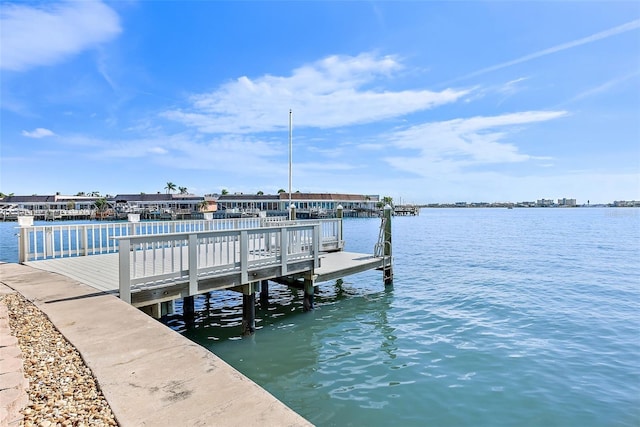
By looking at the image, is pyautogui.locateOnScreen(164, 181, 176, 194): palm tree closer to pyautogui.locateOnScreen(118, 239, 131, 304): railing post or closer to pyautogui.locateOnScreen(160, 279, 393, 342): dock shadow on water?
pyautogui.locateOnScreen(160, 279, 393, 342): dock shadow on water

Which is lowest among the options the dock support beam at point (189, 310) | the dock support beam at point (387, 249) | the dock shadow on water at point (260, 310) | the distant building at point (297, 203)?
the dock shadow on water at point (260, 310)

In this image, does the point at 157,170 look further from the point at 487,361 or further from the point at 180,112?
the point at 487,361

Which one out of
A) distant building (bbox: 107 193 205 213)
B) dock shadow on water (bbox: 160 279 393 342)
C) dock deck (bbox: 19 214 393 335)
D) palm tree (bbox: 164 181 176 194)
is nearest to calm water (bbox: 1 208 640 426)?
dock shadow on water (bbox: 160 279 393 342)

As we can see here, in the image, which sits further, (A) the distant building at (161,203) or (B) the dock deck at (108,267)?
(A) the distant building at (161,203)

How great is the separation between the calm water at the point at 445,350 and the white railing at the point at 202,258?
167 cm

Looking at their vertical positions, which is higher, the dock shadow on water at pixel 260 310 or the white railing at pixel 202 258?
the white railing at pixel 202 258

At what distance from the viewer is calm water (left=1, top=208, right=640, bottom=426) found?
5199 millimetres

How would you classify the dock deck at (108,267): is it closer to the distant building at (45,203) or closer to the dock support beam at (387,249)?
the dock support beam at (387,249)

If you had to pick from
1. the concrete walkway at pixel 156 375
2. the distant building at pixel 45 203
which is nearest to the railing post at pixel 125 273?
the concrete walkway at pixel 156 375

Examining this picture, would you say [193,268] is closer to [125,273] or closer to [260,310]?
[125,273]

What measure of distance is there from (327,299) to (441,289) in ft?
14.6

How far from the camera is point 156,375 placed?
3.09 m

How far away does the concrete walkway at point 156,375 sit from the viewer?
2.46 meters

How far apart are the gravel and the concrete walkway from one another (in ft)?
0.25
